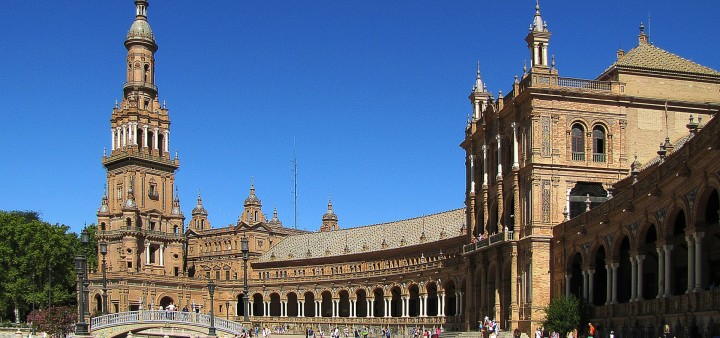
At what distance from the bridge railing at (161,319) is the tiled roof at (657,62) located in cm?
3457

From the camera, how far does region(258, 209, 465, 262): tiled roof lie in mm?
111188

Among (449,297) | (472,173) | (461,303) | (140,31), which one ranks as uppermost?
(140,31)

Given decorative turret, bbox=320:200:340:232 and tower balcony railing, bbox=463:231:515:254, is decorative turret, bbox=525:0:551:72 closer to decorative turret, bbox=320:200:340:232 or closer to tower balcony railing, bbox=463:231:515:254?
tower balcony railing, bbox=463:231:515:254

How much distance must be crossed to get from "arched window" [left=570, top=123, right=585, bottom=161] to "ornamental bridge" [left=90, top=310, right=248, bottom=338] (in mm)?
30283

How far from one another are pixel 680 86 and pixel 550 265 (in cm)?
1441

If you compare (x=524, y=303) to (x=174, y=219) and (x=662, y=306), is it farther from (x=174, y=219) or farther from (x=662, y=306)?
(x=174, y=219)

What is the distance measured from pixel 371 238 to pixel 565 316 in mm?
75235

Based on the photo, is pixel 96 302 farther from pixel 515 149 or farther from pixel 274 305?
pixel 515 149

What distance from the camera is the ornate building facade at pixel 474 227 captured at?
60219 mm

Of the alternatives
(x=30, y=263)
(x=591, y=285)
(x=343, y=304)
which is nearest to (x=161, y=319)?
(x=591, y=285)

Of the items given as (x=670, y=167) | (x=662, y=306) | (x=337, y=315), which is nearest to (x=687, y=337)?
(x=662, y=306)

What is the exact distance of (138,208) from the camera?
131750 millimetres

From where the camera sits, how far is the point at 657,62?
64.0 meters

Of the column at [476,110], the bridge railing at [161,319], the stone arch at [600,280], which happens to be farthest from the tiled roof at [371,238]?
the stone arch at [600,280]
